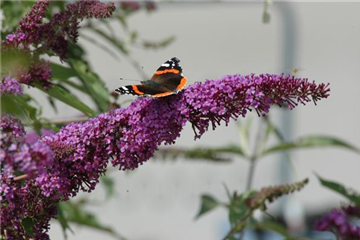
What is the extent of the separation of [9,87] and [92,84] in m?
0.57

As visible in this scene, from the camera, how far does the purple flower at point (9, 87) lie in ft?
5.73

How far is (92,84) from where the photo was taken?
7.55 ft

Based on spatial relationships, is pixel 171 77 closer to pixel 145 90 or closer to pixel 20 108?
pixel 145 90

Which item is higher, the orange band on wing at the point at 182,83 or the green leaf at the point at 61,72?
the green leaf at the point at 61,72

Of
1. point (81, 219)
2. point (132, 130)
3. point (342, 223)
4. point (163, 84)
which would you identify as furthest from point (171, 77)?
point (81, 219)

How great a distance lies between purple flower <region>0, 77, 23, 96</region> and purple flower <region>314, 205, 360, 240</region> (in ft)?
3.59

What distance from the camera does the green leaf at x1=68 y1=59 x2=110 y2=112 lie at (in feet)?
7.51

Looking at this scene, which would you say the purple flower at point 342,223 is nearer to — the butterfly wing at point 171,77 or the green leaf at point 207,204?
the green leaf at point 207,204

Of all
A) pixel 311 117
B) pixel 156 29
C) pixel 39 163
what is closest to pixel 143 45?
pixel 39 163

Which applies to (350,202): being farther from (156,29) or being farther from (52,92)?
(156,29)

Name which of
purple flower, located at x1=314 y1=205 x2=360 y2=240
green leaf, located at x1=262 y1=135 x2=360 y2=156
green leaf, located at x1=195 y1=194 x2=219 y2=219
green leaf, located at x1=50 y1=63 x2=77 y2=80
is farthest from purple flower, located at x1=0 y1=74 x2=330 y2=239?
green leaf, located at x1=262 y1=135 x2=360 y2=156

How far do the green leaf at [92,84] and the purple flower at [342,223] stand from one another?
80cm

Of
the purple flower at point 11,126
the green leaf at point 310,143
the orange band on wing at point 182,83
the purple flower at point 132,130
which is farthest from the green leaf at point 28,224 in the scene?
the green leaf at point 310,143

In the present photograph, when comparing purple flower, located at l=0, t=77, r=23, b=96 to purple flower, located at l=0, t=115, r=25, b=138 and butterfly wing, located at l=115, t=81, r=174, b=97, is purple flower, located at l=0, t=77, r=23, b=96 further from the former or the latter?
butterfly wing, located at l=115, t=81, r=174, b=97
